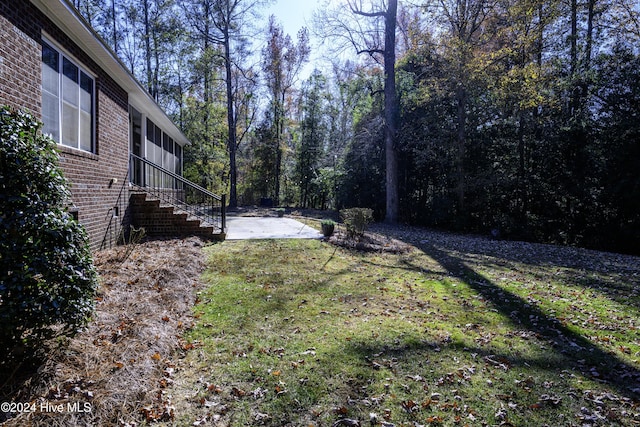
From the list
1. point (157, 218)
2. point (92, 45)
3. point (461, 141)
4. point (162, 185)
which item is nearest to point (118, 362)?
point (92, 45)

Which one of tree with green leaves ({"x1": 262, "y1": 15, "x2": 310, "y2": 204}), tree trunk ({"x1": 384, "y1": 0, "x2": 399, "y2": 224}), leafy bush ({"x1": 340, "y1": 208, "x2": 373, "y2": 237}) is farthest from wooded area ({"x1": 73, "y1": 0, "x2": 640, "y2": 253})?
leafy bush ({"x1": 340, "y1": 208, "x2": 373, "y2": 237})

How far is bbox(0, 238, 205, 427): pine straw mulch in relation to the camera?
2328 millimetres

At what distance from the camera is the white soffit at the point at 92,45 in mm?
4785

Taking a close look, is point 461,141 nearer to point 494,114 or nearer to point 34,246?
point 494,114

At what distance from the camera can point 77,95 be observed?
19.8ft

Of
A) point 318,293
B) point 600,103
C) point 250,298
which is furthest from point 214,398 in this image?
point 600,103

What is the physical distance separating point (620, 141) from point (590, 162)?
106cm

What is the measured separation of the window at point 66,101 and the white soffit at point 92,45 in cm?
40

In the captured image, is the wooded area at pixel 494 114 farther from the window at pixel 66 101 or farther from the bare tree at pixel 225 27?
the window at pixel 66 101

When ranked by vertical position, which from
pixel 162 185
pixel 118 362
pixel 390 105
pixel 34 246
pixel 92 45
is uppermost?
pixel 390 105

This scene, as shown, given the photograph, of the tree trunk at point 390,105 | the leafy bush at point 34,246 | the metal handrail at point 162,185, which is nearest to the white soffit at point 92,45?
the metal handrail at point 162,185

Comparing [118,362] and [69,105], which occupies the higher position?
[69,105]

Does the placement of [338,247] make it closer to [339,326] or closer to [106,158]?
[339,326]

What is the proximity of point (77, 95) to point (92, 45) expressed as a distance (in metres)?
0.92
